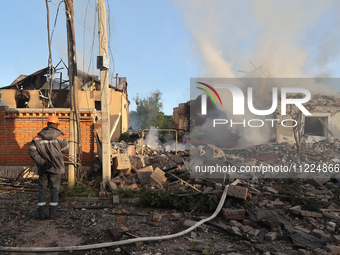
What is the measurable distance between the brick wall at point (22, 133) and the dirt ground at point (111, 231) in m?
2.70

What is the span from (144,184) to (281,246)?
4.07m

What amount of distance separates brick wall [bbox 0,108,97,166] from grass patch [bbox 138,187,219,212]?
11.1ft

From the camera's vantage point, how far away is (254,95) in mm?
16141

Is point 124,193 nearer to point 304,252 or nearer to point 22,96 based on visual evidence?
point 304,252

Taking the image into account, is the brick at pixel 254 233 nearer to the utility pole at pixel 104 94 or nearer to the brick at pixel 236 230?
the brick at pixel 236 230

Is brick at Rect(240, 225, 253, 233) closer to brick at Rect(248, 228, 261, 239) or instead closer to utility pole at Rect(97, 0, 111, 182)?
brick at Rect(248, 228, 261, 239)

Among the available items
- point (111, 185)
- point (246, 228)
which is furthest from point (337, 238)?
point (111, 185)

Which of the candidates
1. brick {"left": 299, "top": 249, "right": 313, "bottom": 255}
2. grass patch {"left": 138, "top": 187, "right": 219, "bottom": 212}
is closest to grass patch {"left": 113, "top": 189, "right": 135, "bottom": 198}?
grass patch {"left": 138, "top": 187, "right": 219, "bottom": 212}

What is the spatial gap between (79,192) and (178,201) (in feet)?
9.20

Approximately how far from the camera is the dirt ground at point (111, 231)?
135 inches

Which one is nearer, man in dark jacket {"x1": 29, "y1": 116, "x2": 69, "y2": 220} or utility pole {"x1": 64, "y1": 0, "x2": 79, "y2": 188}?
man in dark jacket {"x1": 29, "y1": 116, "x2": 69, "y2": 220}

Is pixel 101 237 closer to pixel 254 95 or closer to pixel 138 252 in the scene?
pixel 138 252

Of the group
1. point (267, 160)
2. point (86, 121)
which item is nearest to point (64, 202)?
point (86, 121)

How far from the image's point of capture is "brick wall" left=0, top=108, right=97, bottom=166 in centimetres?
790
